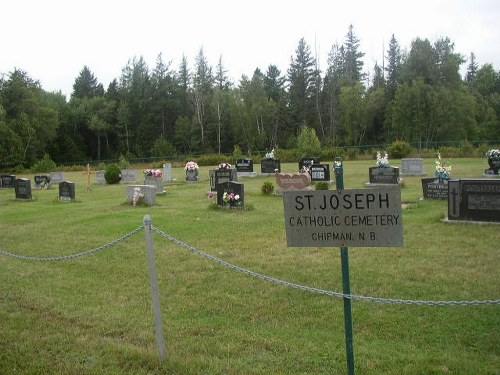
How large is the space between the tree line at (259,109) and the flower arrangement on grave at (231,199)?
4334 cm

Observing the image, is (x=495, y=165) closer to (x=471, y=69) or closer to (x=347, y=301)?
(x=347, y=301)

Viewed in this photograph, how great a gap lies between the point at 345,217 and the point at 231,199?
35.4 feet

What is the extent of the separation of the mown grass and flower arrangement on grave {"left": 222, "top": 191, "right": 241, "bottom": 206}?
344 centimetres

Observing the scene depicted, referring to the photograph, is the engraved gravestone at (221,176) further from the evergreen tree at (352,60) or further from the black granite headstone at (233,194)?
the evergreen tree at (352,60)

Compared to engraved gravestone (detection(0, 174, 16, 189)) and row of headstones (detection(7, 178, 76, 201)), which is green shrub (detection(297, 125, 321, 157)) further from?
row of headstones (detection(7, 178, 76, 201))

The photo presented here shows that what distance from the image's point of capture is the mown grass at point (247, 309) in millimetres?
4582

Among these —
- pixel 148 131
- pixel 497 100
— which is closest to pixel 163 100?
pixel 148 131

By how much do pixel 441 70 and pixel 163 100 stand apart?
3579cm

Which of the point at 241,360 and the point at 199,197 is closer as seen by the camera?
the point at 241,360

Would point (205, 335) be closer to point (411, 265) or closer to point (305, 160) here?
point (411, 265)

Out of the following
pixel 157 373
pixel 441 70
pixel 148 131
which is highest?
pixel 441 70

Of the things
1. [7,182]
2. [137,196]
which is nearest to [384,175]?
[137,196]

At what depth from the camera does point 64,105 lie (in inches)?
2918

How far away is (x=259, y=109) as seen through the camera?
64562mm
